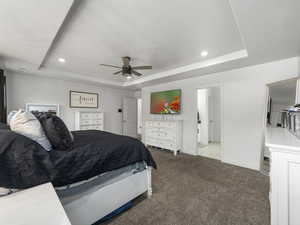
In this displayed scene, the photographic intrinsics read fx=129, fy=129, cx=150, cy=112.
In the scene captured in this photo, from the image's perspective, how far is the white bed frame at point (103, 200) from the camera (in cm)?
125

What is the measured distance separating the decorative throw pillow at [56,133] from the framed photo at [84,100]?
3.37 m

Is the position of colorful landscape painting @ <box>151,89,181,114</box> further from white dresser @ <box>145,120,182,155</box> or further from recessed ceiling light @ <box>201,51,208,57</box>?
recessed ceiling light @ <box>201,51,208,57</box>

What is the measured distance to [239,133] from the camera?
9.86ft

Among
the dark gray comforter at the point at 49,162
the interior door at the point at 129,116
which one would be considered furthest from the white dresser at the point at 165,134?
the dark gray comforter at the point at 49,162

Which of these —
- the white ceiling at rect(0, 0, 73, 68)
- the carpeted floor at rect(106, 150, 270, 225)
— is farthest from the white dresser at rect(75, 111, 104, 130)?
the carpeted floor at rect(106, 150, 270, 225)

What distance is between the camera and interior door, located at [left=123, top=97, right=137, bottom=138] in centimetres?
579

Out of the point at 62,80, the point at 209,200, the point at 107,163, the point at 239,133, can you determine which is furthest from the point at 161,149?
the point at 62,80

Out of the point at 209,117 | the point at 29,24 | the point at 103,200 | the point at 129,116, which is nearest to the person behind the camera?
the point at 103,200

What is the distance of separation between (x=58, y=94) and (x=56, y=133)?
354cm

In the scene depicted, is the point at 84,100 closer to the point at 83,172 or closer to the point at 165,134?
the point at 165,134

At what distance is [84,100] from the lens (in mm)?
4664

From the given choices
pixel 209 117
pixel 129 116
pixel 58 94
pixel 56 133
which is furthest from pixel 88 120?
pixel 209 117

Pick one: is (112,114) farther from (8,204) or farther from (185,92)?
(8,204)

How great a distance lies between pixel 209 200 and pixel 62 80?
4955 millimetres
